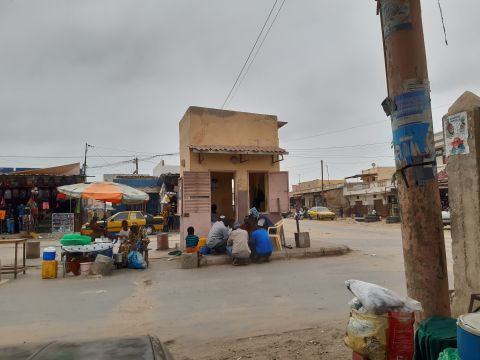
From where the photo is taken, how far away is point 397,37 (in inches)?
117

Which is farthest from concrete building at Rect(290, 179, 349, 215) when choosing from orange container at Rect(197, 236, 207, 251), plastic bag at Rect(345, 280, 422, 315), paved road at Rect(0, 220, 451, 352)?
plastic bag at Rect(345, 280, 422, 315)

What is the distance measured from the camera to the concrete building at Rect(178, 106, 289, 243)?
44.1 ft

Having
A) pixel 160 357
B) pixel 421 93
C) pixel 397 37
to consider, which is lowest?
pixel 160 357

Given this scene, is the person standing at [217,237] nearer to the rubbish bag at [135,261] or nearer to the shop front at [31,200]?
the rubbish bag at [135,261]

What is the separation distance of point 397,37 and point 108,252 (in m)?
10.2

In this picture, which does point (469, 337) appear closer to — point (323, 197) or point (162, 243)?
point (162, 243)

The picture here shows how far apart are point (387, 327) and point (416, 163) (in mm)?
1263

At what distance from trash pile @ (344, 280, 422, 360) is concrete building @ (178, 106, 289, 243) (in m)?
10.6

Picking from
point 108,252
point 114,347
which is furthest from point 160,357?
point 108,252

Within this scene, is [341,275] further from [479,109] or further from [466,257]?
[479,109]

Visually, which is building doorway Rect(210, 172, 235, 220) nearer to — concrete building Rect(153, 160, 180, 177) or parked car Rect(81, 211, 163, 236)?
parked car Rect(81, 211, 163, 236)

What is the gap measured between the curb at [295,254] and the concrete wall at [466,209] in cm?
795

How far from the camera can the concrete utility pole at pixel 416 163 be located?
290cm

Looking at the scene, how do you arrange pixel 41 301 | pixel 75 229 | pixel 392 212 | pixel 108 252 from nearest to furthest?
pixel 41 301, pixel 108 252, pixel 75 229, pixel 392 212
